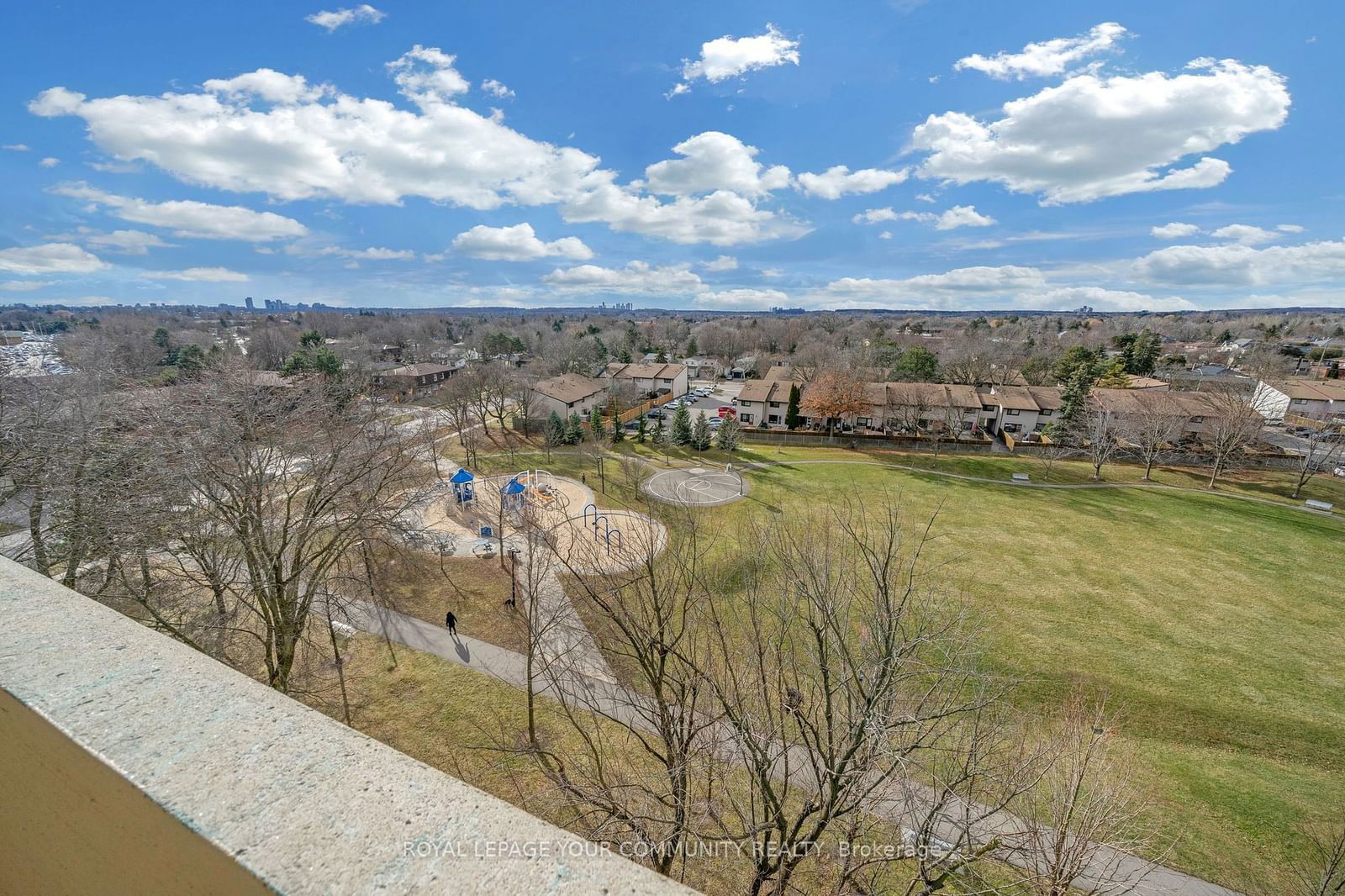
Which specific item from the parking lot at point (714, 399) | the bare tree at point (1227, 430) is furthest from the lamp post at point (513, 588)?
the bare tree at point (1227, 430)

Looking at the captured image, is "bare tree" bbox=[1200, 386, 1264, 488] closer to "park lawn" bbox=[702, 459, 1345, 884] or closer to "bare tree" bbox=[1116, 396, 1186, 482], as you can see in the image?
"bare tree" bbox=[1116, 396, 1186, 482]

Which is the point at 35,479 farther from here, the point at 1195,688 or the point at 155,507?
the point at 1195,688

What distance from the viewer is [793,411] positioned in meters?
45.7

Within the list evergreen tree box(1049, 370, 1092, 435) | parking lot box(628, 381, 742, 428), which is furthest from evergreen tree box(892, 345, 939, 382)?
parking lot box(628, 381, 742, 428)

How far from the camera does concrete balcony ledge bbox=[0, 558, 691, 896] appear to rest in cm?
126

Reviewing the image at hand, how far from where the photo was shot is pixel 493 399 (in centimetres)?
4422

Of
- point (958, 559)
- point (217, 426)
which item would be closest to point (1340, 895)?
point (958, 559)

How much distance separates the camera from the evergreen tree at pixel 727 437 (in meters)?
39.9

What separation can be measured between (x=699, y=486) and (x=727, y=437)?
8.80 meters

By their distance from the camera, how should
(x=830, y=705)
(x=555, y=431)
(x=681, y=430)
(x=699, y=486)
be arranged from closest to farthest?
1. (x=830, y=705)
2. (x=699, y=486)
3. (x=681, y=430)
4. (x=555, y=431)

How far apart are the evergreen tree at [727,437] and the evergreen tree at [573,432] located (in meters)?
11.6

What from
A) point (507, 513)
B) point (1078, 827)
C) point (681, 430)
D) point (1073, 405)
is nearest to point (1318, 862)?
point (1078, 827)

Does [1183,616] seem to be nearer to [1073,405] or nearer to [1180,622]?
[1180,622]

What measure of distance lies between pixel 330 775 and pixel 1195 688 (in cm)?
2358
